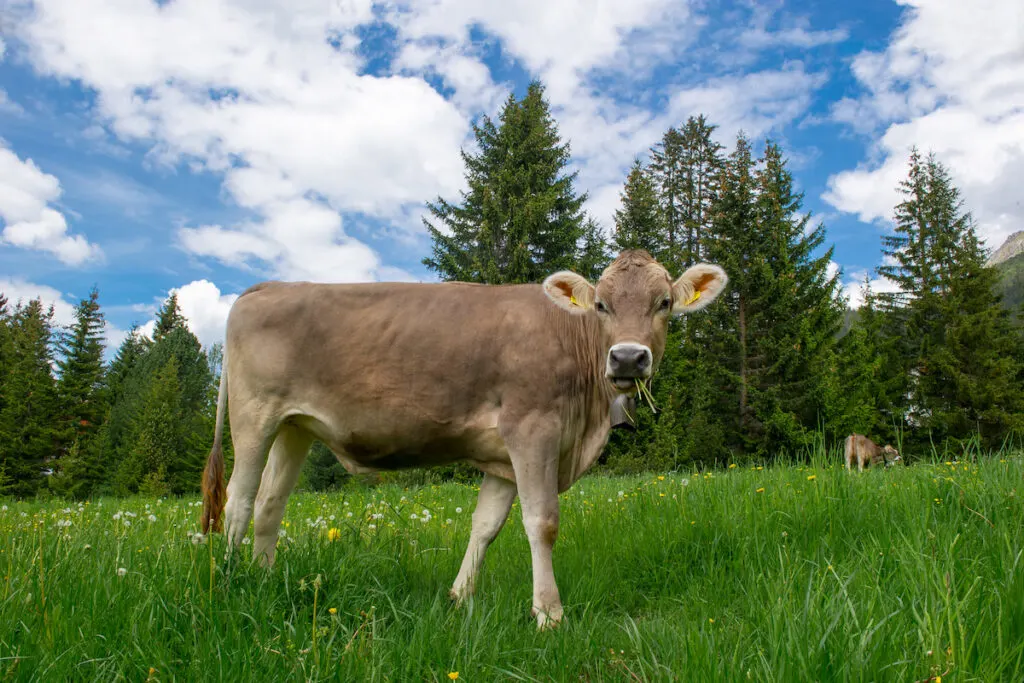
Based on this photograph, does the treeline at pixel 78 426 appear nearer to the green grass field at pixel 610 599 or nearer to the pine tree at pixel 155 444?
the pine tree at pixel 155 444

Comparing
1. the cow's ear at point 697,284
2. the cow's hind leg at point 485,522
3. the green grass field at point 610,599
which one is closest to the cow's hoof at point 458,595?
the cow's hind leg at point 485,522

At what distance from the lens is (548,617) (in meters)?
3.68

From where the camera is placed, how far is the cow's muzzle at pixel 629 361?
3.93 meters

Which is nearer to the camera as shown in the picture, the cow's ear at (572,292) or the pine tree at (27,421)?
the cow's ear at (572,292)

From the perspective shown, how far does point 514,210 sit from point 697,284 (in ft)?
76.6

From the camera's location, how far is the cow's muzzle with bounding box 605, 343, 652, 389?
3.93 m

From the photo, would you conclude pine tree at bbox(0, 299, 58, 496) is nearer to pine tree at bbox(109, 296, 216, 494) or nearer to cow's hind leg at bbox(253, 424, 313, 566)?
pine tree at bbox(109, 296, 216, 494)

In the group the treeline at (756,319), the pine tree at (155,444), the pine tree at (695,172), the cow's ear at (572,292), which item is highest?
the pine tree at (695,172)

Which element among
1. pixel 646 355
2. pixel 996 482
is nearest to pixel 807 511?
pixel 996 482

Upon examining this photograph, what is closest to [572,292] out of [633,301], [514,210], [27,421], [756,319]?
[633,301]

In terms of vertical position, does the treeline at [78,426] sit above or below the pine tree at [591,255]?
below

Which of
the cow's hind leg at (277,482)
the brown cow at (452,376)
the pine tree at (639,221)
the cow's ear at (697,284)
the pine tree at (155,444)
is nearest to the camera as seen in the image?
the brown cow at (452,376)

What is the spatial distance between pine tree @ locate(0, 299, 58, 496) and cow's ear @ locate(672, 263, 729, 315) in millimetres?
43407

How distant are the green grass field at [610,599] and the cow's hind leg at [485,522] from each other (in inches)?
8.1
